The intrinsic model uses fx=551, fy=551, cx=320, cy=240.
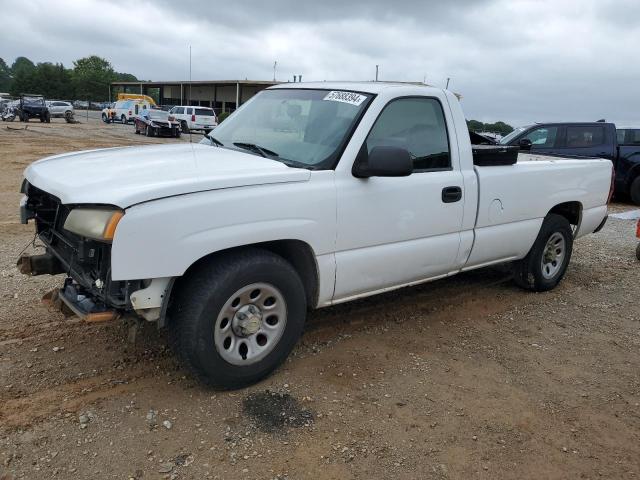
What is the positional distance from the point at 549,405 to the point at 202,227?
7.89 ft

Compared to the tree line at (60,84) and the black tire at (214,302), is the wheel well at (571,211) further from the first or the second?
the tree line at (60,84)

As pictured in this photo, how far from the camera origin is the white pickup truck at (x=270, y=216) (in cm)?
288

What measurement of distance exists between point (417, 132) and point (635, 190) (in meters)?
10.3

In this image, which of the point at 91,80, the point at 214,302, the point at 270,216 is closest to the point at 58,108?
the point at 270,216

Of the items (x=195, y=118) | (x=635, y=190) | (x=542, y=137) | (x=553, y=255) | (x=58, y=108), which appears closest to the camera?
(x=553, y=255)

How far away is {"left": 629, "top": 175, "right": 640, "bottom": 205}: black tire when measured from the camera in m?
12.2

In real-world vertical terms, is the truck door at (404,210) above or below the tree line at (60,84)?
below

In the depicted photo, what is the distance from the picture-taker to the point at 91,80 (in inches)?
3748

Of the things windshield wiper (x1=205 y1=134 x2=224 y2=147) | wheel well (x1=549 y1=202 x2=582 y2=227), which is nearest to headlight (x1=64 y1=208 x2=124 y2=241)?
windshield wiper (x1=205 y1=134 x2=224 y2=147)

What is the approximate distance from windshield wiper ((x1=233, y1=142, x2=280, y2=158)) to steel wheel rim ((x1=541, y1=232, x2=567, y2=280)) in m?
3.17

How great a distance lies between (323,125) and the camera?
3803mm

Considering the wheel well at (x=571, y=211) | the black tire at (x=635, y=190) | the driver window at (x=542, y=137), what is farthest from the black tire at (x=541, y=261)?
the black tire at (x=635, y=190)

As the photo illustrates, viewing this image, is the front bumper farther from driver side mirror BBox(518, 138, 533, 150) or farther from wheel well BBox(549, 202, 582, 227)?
driver side mirror BBox(518, 138, 533, 150)

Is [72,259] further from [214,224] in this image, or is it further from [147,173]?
[214,224]
